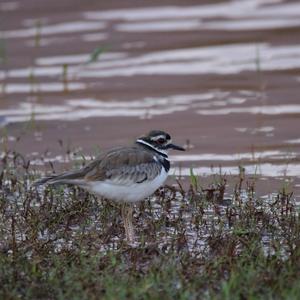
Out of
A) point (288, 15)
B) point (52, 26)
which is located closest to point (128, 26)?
point (52, 26)

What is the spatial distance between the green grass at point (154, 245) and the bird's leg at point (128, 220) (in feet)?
0.20

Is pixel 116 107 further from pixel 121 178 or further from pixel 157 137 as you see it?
pixel 121 178

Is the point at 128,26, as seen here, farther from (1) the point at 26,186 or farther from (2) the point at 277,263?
(2) the point at 277,263

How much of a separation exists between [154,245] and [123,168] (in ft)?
2.81

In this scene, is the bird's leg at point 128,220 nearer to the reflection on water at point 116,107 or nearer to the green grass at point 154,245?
the green grass at point 154,245

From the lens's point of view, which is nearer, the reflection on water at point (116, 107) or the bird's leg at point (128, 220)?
the bird's leg at point (128, 220)

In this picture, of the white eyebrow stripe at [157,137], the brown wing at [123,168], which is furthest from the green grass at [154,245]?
the white eyebrow stripe at [157,137]

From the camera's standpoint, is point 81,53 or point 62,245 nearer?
point 62,245

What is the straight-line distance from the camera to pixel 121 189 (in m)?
7.38

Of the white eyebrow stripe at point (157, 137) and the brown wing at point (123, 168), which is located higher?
the white eyebrow stripe at point (157, 137)

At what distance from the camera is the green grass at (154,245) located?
19.7ft

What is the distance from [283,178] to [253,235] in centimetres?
203

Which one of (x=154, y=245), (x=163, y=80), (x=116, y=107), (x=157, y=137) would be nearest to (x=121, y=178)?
(x=157, y=137)

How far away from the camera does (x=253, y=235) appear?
7.05 m
